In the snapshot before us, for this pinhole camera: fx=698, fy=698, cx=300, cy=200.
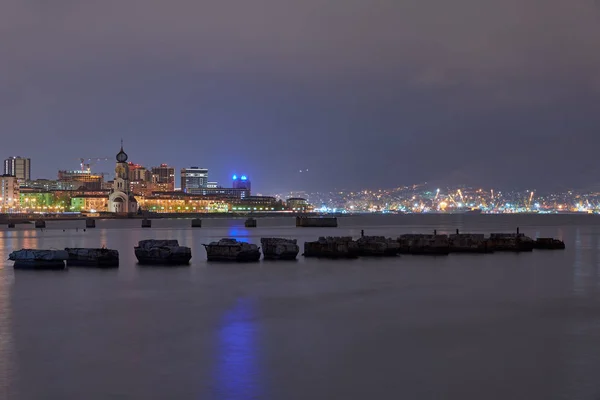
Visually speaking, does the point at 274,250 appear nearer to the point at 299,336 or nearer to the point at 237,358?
the point at 299,336

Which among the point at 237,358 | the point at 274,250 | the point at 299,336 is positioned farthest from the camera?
the point at 274,250

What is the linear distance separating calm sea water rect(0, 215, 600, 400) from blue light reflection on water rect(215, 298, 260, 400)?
0.05 m

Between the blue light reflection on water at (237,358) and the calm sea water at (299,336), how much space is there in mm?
54

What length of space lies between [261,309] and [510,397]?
13.2 metres

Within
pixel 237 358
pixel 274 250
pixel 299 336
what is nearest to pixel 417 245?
pixel 274 250

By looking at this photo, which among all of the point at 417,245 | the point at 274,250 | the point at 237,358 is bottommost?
the point at 237,358

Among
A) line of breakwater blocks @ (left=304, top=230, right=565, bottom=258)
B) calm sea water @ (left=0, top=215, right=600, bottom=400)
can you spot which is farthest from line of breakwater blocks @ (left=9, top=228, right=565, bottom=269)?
calm sea water @ (left=0, top=215, right=600, bottom=400)

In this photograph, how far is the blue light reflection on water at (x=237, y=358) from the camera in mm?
14734

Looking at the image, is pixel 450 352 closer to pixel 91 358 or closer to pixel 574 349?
pixel 574 349

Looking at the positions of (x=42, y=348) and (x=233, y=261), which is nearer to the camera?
(x=42, y=348)

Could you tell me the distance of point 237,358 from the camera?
697 inches

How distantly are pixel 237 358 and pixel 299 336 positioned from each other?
10.7ft

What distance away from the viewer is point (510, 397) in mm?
14188

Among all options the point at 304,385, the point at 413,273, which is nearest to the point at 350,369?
the point at 304,385
